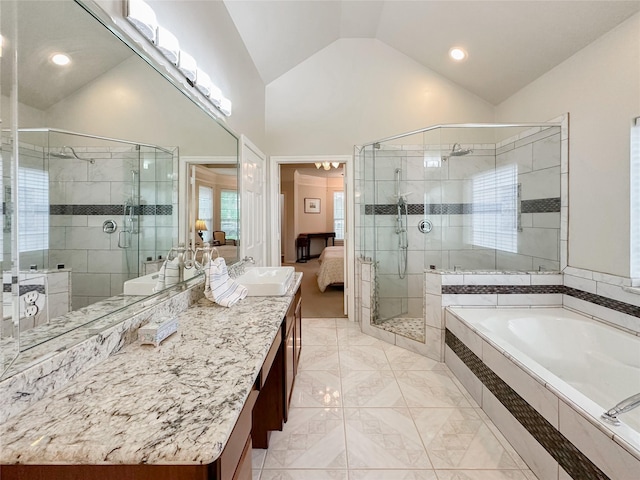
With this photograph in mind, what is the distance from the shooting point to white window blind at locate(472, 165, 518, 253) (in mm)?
2811

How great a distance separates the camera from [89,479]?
57 centimetres

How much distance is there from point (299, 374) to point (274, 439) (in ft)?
2.21

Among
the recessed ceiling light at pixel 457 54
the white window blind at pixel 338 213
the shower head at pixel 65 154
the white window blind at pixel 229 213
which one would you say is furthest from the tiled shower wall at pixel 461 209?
the white window blind at pixel 338 213

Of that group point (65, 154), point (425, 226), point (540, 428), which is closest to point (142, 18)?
point (65, 154)

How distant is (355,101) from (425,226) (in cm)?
174

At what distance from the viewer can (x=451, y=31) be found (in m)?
2.69

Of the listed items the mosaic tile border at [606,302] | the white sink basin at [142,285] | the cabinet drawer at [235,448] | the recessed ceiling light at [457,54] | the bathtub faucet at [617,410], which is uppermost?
the recessed ceiling light at [457,54]

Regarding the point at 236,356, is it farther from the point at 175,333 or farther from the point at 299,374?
the point at 299,374

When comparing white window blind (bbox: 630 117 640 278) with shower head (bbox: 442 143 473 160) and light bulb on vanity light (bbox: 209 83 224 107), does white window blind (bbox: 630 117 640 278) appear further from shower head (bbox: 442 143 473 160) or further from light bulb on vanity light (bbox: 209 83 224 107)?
light bulb on vanity light (bbox: 209 83 224 107)

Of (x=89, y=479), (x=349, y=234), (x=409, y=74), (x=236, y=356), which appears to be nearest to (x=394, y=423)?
(x=236, y=356)

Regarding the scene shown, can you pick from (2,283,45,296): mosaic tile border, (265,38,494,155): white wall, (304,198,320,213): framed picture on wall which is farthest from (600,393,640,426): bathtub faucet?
(304,198,320,213): framed picture on wall

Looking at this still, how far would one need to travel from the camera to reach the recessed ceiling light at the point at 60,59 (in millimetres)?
870

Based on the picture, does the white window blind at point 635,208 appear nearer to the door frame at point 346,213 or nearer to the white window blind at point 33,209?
the door frame at point 346,213

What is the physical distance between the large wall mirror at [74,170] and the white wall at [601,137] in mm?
2817
